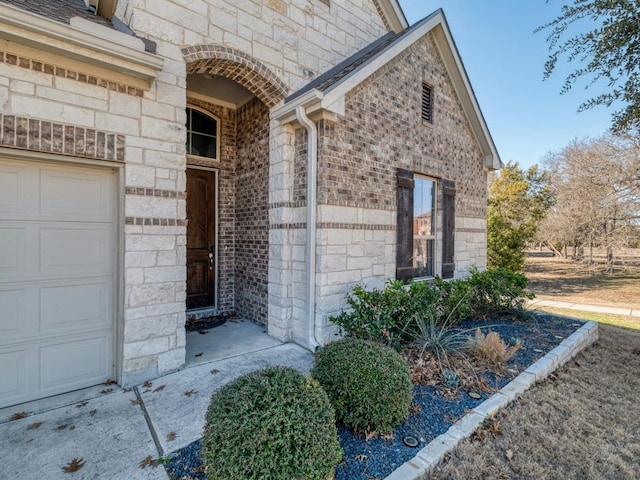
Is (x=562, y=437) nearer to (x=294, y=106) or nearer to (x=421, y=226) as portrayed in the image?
(x=421, y=226)

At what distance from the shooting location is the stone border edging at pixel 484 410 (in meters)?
2.39

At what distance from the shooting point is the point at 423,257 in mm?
6680

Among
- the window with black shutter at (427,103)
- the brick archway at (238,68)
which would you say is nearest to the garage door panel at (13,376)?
the brick archway at (238,68)

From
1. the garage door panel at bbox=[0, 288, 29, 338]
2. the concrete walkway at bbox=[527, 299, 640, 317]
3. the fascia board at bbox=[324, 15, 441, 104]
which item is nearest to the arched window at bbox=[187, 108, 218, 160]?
the fascia board at bbox=[324, 15, 441, 104]

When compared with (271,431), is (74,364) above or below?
below

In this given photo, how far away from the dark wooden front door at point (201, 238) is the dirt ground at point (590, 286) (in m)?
11.9

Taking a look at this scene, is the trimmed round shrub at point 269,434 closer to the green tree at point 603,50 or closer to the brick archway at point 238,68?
the brick archway at point 238,68

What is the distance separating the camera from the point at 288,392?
7.00 ft

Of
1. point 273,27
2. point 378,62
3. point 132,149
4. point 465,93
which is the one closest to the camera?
point 132,149

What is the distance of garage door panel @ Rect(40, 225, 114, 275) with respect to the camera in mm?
3285

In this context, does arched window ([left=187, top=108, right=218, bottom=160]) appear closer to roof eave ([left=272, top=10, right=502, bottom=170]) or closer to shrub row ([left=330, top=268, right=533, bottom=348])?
roof eave ([left=272, top=10, right=502, bottom=170])

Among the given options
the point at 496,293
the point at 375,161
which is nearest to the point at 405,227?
the point at 375,161

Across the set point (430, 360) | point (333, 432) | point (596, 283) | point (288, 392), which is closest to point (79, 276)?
point (288, 392)

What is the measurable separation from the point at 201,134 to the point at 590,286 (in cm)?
1752
